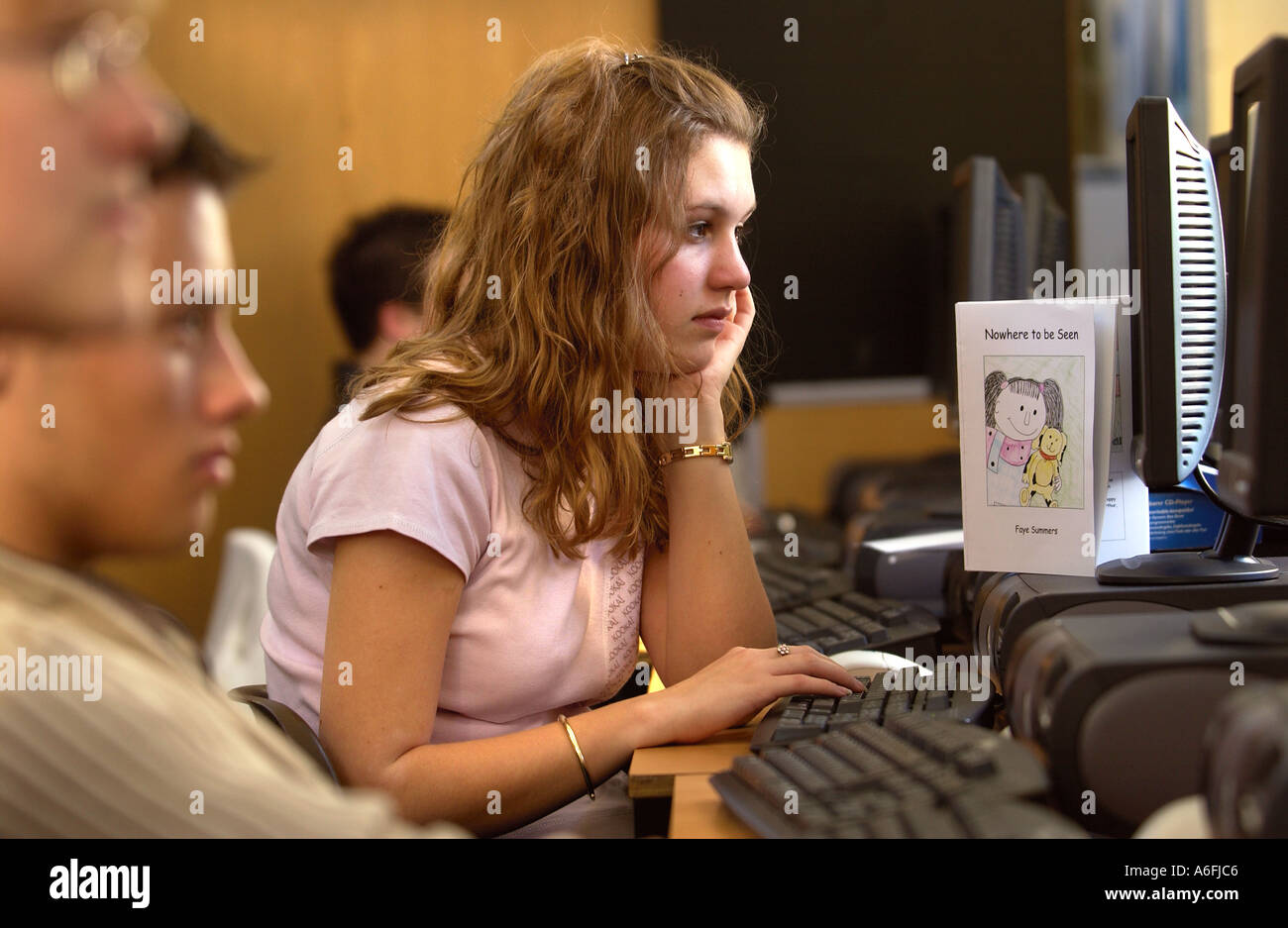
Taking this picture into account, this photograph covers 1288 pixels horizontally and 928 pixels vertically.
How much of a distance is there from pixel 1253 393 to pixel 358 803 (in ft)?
2.16

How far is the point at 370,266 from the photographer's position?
2.64 metres

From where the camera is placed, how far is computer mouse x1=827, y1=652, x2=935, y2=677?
122 cm

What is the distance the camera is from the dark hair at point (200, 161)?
63cm

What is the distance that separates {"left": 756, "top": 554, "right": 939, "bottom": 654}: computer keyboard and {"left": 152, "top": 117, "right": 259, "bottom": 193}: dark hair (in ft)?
2.75

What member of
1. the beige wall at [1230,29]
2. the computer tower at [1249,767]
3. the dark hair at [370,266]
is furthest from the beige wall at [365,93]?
the beige wall at [1230,29]

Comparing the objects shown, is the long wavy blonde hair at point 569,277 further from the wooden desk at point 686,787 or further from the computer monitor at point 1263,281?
the computer monitor at point 1263,281

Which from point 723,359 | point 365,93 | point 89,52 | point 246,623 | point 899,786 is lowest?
point 246,623

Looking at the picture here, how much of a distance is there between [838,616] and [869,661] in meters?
0.16

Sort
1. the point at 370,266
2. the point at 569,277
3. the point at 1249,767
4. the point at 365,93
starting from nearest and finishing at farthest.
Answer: the point at 1249,767, the point at 569,277, the point at 370,266, the point at 365,93

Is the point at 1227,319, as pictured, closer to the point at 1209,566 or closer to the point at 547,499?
the point at 1209,566

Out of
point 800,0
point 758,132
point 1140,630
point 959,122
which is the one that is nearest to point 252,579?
point 758,132

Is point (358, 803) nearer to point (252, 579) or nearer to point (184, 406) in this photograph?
point (184, 406)

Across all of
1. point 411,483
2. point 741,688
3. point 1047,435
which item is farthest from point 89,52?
point 1047,435

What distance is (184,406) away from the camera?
0.63 m
